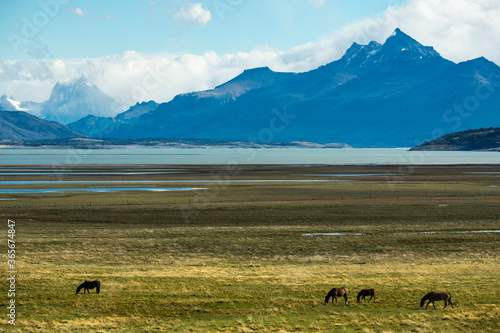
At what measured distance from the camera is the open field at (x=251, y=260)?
68.0ft

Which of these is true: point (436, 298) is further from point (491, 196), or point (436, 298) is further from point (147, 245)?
point (491, 196)

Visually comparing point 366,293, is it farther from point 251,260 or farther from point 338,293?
point 251,260

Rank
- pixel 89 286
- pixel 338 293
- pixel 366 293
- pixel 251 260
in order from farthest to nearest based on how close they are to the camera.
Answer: pixel 251 260
pixel 89 286
pixel 366 293
pixel 338 293

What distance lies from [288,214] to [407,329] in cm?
3891

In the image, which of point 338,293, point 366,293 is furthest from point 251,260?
point 366,293

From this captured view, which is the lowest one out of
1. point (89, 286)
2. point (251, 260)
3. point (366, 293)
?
point (251, 260)

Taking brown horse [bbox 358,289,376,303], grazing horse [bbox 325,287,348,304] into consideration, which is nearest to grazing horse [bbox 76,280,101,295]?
grazing horse [bbox 325,287,348,304]

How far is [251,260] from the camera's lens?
118 feet

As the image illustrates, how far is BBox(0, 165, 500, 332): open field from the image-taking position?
2072cm

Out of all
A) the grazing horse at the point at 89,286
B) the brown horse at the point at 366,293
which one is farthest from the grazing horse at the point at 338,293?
the grazing horse at the point at 89,286

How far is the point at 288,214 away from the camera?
58156 millimetres

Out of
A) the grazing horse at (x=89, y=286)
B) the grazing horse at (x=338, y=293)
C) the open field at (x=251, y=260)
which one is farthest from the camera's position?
the grazing horse at (x=89, y=286)

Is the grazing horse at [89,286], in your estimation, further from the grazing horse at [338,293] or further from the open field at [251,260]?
the grazing horse at [338,293]

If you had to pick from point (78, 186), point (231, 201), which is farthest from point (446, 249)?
point (78, 186)
